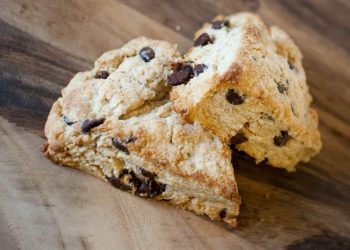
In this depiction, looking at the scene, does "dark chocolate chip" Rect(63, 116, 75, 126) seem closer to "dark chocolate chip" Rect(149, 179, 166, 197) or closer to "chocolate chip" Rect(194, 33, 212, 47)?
"dark chocolate chip" Rect(149, 179, 166, 197)

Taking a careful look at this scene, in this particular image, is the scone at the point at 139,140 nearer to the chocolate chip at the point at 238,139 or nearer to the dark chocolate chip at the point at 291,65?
the chocolate chip at the point at 238,139

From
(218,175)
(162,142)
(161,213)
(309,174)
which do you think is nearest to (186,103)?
(162,142)

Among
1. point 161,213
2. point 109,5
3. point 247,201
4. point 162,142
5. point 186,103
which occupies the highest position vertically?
point 109,5

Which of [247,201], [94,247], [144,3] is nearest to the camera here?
[94,247]

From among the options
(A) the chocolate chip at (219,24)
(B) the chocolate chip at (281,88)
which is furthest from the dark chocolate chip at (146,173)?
(A) the chocolate chip at (219,24)

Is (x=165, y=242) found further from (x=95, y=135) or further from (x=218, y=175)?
(x=95, y=135)

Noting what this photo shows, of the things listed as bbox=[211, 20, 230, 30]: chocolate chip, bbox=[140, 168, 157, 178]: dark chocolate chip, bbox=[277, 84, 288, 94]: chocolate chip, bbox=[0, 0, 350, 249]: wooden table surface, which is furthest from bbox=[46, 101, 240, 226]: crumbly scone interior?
bbox=[211, 20, 230, 30]: chocolate chip

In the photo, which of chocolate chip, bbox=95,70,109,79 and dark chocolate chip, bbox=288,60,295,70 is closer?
chocolate chip, bbox=95,70,109,79

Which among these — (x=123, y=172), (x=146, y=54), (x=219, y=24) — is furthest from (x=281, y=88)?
(x=123, y=172)
